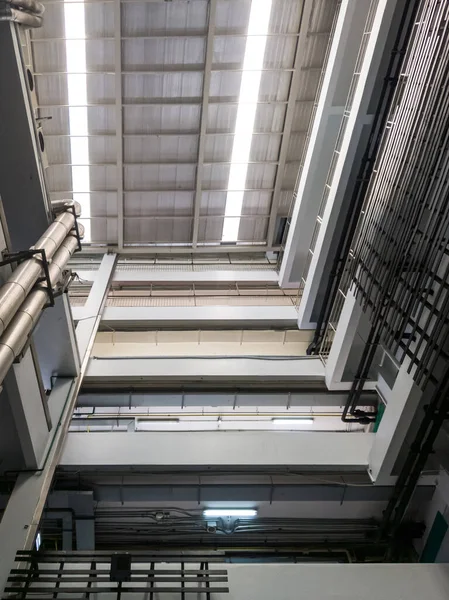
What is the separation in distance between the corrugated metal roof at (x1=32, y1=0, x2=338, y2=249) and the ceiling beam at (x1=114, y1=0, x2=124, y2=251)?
0.49ft

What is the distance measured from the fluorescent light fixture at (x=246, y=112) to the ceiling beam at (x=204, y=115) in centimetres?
112

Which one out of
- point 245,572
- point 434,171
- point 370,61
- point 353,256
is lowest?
point 245,572

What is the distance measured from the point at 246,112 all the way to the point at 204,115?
1.47m

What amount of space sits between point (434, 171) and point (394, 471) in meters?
5.90

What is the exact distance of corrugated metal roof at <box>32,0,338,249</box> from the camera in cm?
1216

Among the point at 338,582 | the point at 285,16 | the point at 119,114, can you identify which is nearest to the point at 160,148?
the point at 119,114

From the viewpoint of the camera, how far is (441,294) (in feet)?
22.9

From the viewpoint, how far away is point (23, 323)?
573 cm

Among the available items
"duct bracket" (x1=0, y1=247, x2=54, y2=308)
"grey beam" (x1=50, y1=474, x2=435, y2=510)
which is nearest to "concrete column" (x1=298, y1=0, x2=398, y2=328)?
"grey beam" (x1=50, y1=474, x2=435, y2=510)

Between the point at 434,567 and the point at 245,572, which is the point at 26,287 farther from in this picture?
the point at 434,567

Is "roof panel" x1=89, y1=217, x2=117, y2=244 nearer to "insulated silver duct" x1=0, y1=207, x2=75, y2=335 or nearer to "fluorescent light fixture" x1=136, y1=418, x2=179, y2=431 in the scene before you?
"fluorescent light fixture" x1=136, y1=418, x2=179, y2=431

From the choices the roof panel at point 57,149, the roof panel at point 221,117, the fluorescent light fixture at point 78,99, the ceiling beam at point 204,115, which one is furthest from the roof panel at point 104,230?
the roof panel at point 221,117

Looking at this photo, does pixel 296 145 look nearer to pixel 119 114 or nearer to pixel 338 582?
pixel 119 114

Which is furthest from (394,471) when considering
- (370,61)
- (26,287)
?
(370,61)
